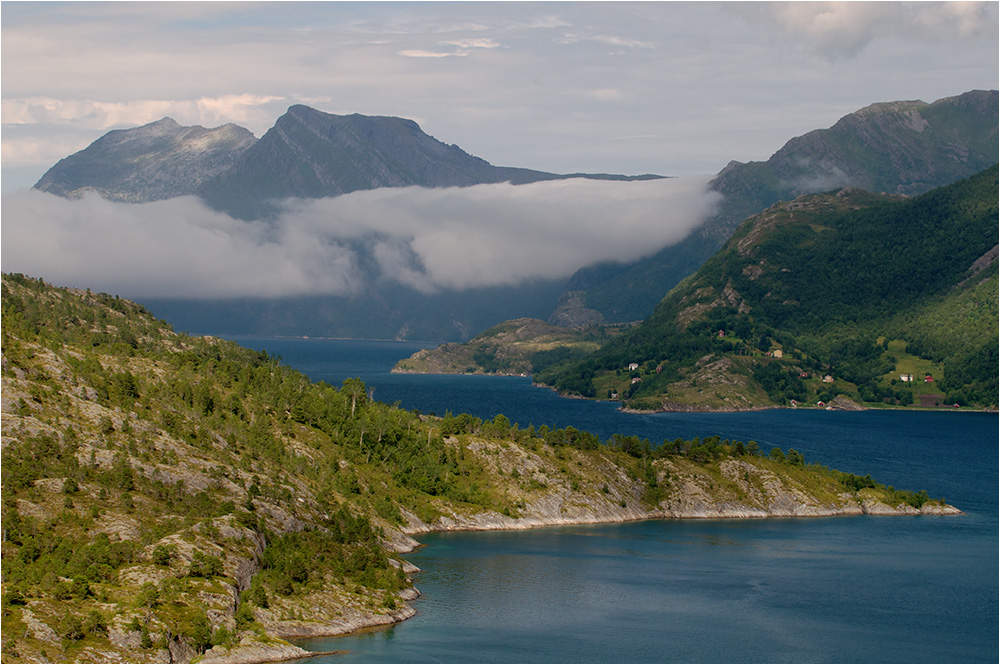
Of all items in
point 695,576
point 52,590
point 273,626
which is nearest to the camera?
point 52,590

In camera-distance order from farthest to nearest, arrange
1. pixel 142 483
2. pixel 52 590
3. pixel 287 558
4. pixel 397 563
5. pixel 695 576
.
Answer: pixel 695 576 → pixel 397 563 → pixel 142 483 → pixel 287 558 → pixel 52 590

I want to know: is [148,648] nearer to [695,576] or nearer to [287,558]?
[287,558]

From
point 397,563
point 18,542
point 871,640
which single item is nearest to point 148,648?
point 18,542

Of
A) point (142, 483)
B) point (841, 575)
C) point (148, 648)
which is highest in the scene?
point (142, 483)

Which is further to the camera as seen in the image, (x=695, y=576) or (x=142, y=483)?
(x=695, y=576)

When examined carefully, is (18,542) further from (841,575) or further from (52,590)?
(841,575)

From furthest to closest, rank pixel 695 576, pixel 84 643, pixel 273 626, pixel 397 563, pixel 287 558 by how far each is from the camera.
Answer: pixel 695 576 → pixel 397 563 → pixel 287 558 → pixel 273 626 → pixel 84 643

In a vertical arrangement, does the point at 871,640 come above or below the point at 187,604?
below

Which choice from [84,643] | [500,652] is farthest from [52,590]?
[500,652]

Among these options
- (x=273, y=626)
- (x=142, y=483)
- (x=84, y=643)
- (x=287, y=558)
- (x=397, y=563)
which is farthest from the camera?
(x=397, y=563)
